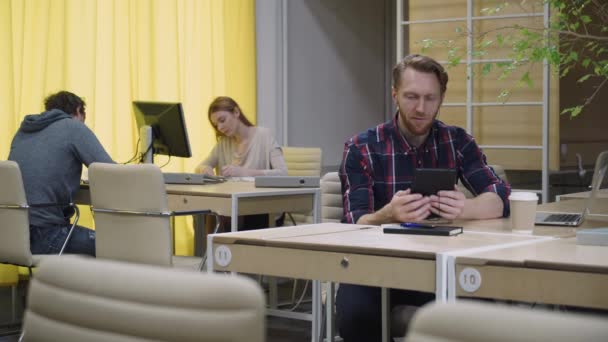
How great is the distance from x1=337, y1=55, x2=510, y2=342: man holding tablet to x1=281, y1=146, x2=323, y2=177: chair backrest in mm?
2936

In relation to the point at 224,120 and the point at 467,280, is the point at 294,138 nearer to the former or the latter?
the point at 224,120

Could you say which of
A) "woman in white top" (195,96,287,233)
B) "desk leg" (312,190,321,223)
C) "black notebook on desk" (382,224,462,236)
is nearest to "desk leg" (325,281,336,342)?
"black notebook on desk" (382,224,462,236)

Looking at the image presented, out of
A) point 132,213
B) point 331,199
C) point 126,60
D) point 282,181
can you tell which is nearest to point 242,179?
point 282,181

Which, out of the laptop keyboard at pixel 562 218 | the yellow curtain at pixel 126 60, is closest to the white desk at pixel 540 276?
the laptop keyboard at pixel 562 218

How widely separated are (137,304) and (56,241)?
11.7ft

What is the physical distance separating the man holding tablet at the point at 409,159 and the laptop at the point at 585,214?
0.67ft

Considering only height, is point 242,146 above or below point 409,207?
above

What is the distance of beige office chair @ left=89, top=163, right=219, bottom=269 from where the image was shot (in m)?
3.98

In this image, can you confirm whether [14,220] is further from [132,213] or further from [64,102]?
[64,102]

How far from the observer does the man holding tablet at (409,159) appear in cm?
324

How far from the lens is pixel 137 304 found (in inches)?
50.3

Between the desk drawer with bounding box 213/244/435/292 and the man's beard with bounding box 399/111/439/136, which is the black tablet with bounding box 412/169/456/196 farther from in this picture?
the desk drawer with bounding box 213/244/435/292

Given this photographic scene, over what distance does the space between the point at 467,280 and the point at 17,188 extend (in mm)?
2793

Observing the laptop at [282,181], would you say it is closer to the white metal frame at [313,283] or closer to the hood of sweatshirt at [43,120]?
the white metal frame at [313,283]
